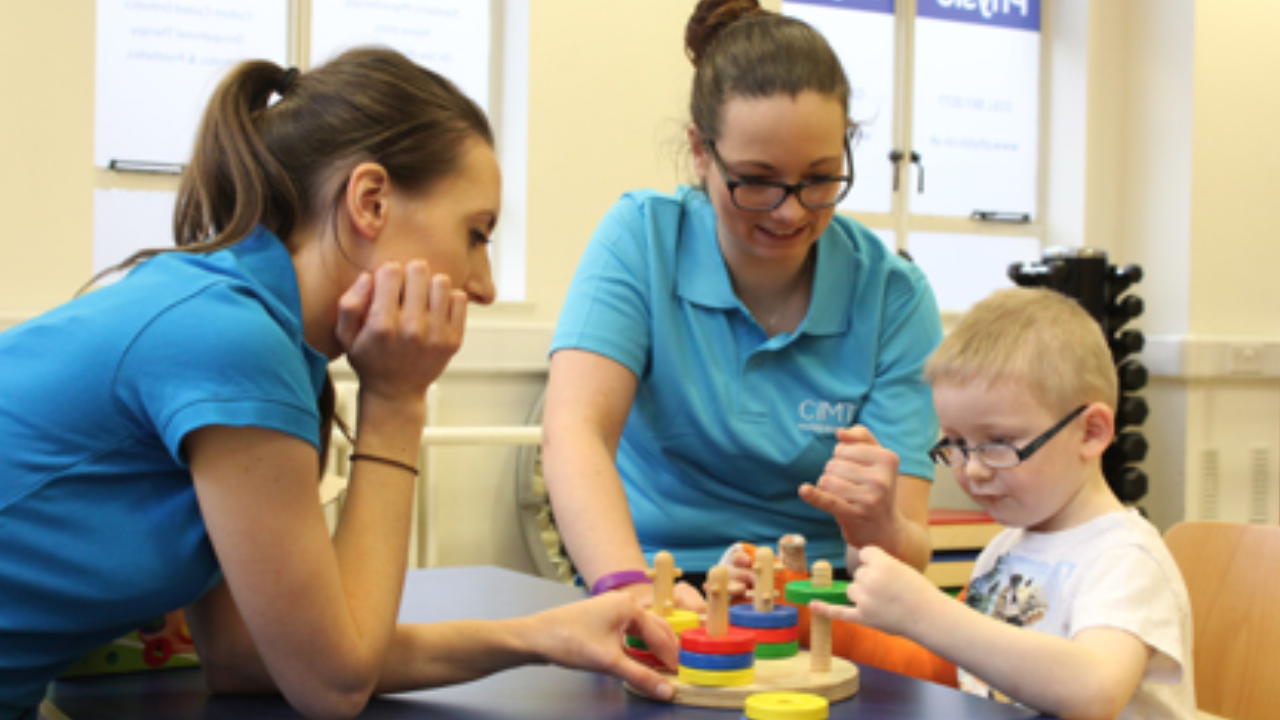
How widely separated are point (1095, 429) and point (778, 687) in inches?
21.5

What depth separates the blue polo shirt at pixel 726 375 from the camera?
1.56 m

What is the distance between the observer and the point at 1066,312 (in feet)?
4.46

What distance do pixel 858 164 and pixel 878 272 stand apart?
3.14 meters

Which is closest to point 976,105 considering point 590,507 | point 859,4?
point 859,4

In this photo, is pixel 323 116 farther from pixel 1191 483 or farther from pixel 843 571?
pixel 1191 483

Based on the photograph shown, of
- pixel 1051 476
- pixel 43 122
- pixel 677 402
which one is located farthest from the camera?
pixel 43 122

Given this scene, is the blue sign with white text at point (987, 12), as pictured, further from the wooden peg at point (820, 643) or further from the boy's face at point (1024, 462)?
the wooden peg at point (820, 643)

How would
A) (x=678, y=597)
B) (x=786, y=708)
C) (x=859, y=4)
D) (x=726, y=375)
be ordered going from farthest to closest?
(x=859, y=4)
(x=726, y=375)
(x=678, y=597)
(x=786, y=708)

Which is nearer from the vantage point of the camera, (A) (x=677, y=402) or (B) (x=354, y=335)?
(B) (x=354, y=335)

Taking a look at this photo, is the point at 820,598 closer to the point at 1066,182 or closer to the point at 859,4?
the point at 859,4

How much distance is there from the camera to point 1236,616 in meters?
1.46

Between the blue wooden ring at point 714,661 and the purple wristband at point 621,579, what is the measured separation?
0.93 ft

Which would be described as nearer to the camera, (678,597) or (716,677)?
(716,677)

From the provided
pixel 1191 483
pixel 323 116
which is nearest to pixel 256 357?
pixel 323 116
